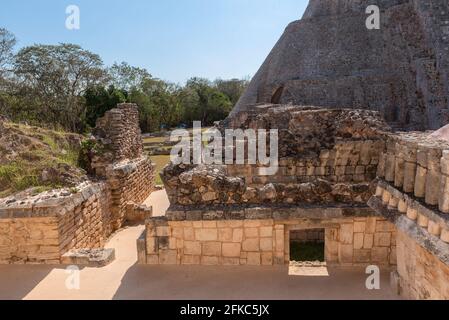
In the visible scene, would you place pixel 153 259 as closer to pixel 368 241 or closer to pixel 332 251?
pixel 332 251

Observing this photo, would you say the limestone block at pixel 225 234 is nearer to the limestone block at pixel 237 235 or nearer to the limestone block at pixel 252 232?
the limestone block at pixel 237 235

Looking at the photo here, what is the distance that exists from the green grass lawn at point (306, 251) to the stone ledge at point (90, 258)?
12.9 ft

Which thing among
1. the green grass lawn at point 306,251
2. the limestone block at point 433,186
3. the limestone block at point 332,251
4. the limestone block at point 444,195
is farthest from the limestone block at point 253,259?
the limestone block at point 444,195

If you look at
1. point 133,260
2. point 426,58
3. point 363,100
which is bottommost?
point 133,260

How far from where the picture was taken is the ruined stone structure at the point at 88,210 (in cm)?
647

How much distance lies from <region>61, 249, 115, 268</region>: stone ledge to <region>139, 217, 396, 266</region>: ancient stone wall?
1.24m

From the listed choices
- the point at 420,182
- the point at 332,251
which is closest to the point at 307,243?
the point at 332,251

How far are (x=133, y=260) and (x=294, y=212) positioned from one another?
2.94 meters

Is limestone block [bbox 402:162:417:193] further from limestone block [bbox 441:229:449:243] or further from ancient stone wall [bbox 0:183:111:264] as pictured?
ancient stone wall [bbox 0:183:111:264]

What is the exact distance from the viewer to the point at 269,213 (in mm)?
5508

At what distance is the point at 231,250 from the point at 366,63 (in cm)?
2578
